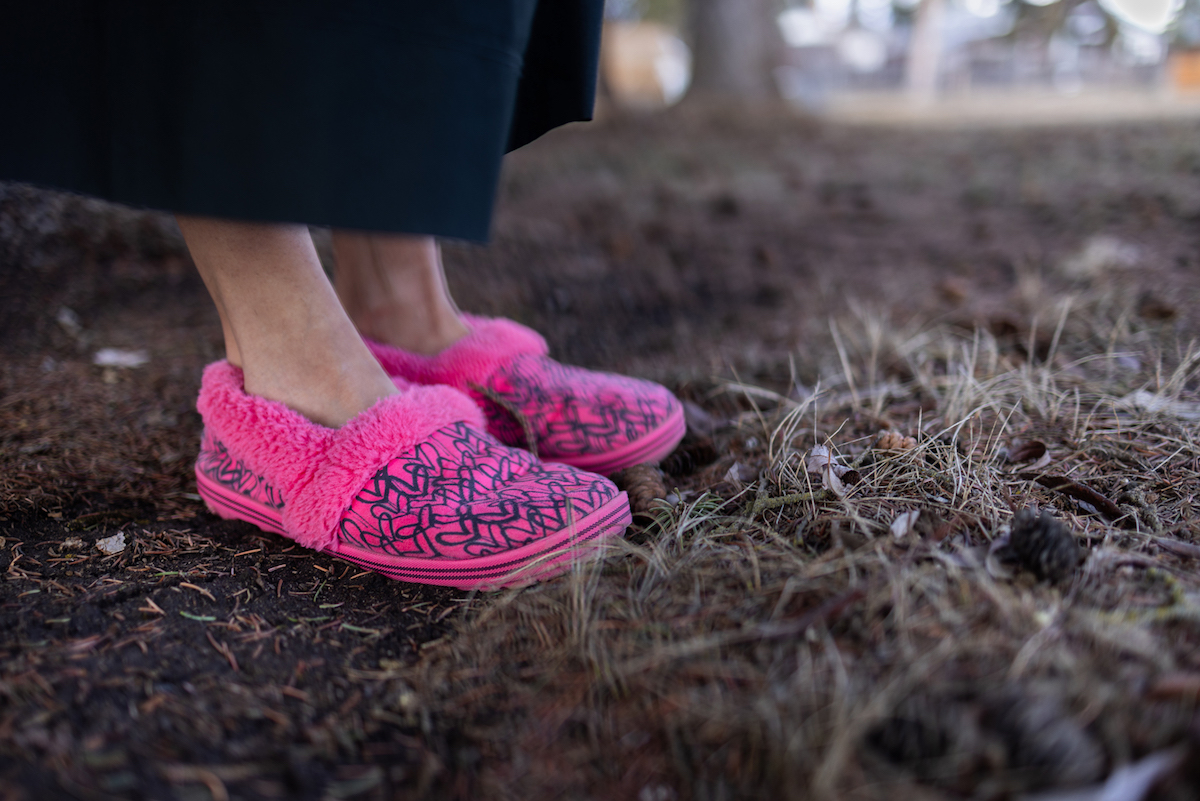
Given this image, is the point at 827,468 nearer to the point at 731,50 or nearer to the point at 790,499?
the point at 790,499

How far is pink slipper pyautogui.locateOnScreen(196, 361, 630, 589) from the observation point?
3.30 feet

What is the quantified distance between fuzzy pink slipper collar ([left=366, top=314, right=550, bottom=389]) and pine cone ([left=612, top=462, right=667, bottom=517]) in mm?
307

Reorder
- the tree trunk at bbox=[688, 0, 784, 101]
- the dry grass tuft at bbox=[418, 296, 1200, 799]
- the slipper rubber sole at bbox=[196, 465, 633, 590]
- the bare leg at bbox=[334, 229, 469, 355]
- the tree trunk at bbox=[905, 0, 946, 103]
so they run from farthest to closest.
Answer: the tree trunk at bbox=[905, 0, 946, 103]
the tree trunk at bbox=[688, 0, 784, 101]
the bare leg at bbox=[334, 229, 469, 355]
the slipper rubber sole at bbox=[196, 465, 633, 590]
the dry grass tuft at bbox=[418, 296, 1200, 799]

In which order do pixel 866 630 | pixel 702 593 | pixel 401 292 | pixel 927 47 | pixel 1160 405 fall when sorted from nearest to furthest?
pixel 866 630, pixel 702 593, pixel 1160 405, pixel 401 292, pixel 927 47

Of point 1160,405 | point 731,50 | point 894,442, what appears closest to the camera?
point 894,442

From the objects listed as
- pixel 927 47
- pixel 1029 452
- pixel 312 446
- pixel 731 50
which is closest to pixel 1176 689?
pixel 1029 452

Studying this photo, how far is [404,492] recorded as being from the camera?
1.05m

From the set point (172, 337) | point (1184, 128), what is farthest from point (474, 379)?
point (1184, 128)

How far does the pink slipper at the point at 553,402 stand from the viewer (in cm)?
129

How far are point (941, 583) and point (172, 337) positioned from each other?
5.90 ft

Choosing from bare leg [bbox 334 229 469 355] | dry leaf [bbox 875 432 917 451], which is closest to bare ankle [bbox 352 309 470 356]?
bare leg [bbox 334 229 469 355]

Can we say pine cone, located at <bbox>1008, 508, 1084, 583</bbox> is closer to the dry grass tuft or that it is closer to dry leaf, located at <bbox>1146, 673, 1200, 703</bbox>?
the dry grass tuft

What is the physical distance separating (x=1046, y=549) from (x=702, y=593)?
39cm

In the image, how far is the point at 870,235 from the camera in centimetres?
299
